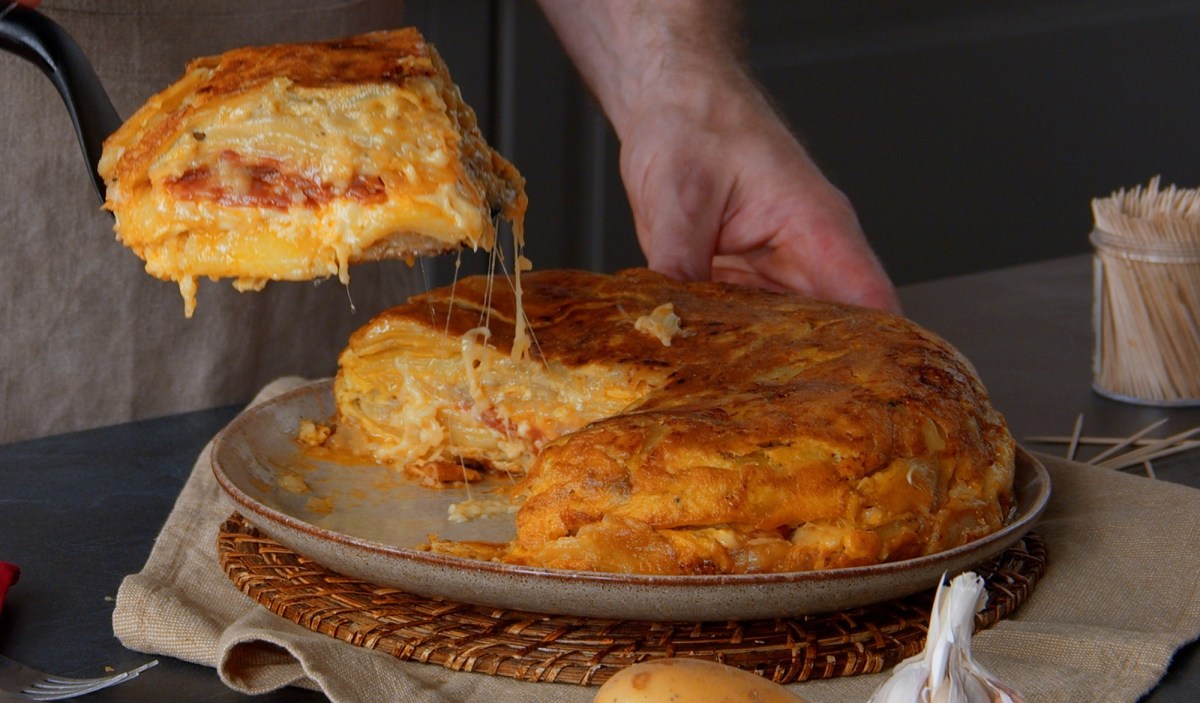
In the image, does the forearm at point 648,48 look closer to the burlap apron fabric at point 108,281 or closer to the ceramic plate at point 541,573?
the burlap apron fabric at point 108,281

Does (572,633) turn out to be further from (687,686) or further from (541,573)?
(687,686)

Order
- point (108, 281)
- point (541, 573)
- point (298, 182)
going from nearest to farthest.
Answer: point (541, 573), point (298, 182), point (108, 281)

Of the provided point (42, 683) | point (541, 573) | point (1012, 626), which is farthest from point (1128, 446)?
point (42, 683)

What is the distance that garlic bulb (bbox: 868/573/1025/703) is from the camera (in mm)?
1264

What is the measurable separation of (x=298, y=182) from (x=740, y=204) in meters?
1.31

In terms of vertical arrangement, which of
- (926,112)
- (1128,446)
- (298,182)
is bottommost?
(926,112)

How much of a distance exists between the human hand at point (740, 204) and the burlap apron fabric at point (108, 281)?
79 centimetres

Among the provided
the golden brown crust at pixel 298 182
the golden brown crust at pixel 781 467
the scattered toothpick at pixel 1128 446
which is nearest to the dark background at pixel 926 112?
the scattered toothpick at pixel 1128 446

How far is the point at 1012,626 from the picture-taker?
1735 millimetres

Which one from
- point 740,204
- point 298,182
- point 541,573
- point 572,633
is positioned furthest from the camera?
point 740,204

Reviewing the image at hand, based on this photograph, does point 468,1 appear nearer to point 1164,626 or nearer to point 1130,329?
point 1130,329

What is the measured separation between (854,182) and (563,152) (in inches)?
68.0

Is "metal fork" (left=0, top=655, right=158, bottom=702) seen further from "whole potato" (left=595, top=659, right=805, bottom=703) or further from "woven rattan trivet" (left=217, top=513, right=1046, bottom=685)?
"whole potato" (left=595, top=659, right=805, bottom=703)

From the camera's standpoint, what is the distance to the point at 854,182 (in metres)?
6.60
